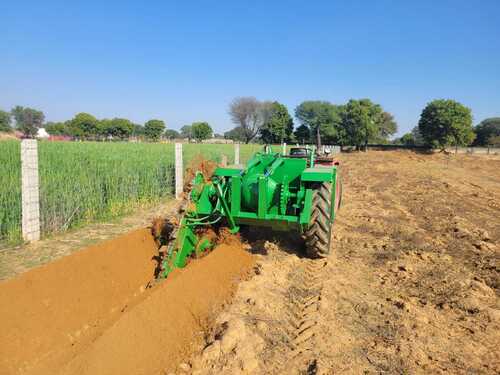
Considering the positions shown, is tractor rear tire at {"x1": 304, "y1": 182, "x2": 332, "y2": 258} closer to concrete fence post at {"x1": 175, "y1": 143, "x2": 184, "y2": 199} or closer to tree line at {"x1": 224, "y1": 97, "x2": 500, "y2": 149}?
concrete fence post at {"x1": 175, "y1": 143, "x2": 184, "y2": 199}

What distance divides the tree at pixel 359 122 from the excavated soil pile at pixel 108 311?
175ft

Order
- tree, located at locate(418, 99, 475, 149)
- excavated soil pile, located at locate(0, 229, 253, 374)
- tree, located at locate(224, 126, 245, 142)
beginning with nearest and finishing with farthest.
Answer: excavated soil pile, located at locate(0, 229, 253, 374) → tree, located at locate(418, 99, 475, 149) → tree, located at locate(224, 126, 245, 142)

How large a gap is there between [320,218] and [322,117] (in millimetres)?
73170

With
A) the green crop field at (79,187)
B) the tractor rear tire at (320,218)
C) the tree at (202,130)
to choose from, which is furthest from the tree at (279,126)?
the tractor rear tire at (320,218)

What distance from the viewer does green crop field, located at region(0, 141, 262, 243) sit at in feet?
17.7

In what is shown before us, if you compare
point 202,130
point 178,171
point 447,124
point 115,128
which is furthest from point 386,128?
point 178,171

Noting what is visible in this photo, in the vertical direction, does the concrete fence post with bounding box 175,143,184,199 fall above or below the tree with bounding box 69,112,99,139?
below

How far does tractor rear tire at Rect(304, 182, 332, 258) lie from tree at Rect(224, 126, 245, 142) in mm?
72212

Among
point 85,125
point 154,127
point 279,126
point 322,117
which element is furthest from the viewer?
point 322,117

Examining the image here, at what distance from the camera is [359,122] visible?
54.7m

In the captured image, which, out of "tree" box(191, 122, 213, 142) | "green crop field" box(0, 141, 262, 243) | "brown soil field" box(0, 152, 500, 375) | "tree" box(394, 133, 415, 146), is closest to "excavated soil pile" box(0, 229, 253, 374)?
"brown soil field" box(0, 152, 500, 375)

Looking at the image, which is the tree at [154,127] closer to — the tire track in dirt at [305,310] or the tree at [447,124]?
the tree at [447,124]

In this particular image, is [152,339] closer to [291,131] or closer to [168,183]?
[168,183]

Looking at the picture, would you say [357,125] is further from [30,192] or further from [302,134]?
[30,192]
